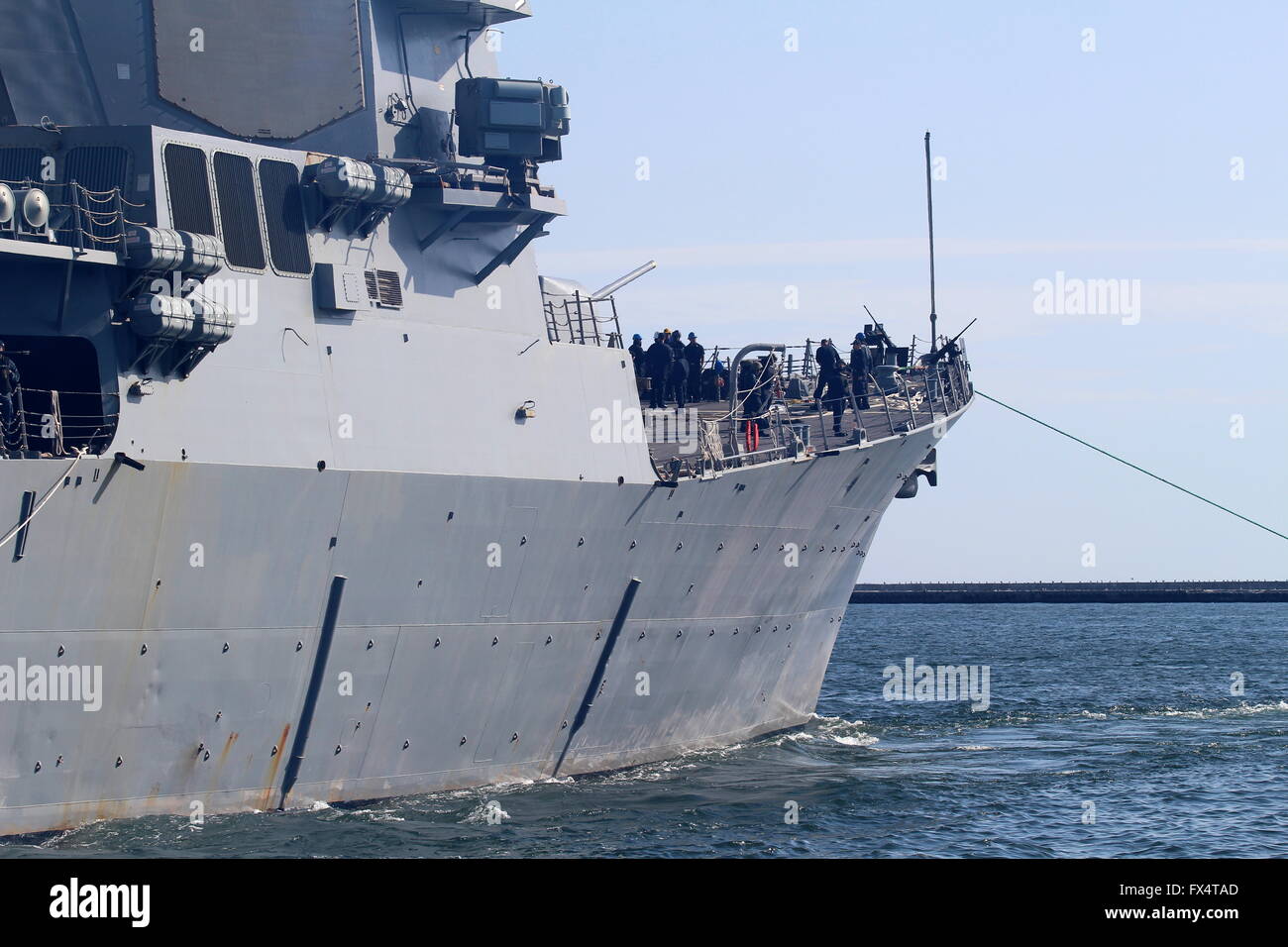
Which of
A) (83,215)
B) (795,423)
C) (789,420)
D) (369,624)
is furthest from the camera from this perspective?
(795,423)

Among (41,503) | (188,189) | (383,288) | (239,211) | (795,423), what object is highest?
(188,189)

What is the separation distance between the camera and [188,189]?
1589 centimetres

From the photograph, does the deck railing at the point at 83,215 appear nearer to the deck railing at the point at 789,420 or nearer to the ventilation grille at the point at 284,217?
the ventilation grille at the point at 284,217

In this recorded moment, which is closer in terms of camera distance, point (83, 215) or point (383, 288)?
point (83, 215)

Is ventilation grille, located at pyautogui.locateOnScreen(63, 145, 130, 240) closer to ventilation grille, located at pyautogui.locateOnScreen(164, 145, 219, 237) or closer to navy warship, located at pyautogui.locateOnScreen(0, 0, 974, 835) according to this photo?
navy warship, located at pyautogui.locateOnScreen(0, 0, 974, 835)

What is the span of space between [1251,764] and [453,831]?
12.6 m

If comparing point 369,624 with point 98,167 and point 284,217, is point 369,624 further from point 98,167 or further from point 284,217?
point 98,167

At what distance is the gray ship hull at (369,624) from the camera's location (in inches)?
562

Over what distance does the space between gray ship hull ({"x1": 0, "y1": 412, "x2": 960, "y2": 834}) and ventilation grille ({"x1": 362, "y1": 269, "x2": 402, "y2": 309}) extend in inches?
82.3

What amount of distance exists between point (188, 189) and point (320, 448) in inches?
111

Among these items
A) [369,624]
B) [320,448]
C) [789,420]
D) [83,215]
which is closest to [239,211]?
[83,215]
